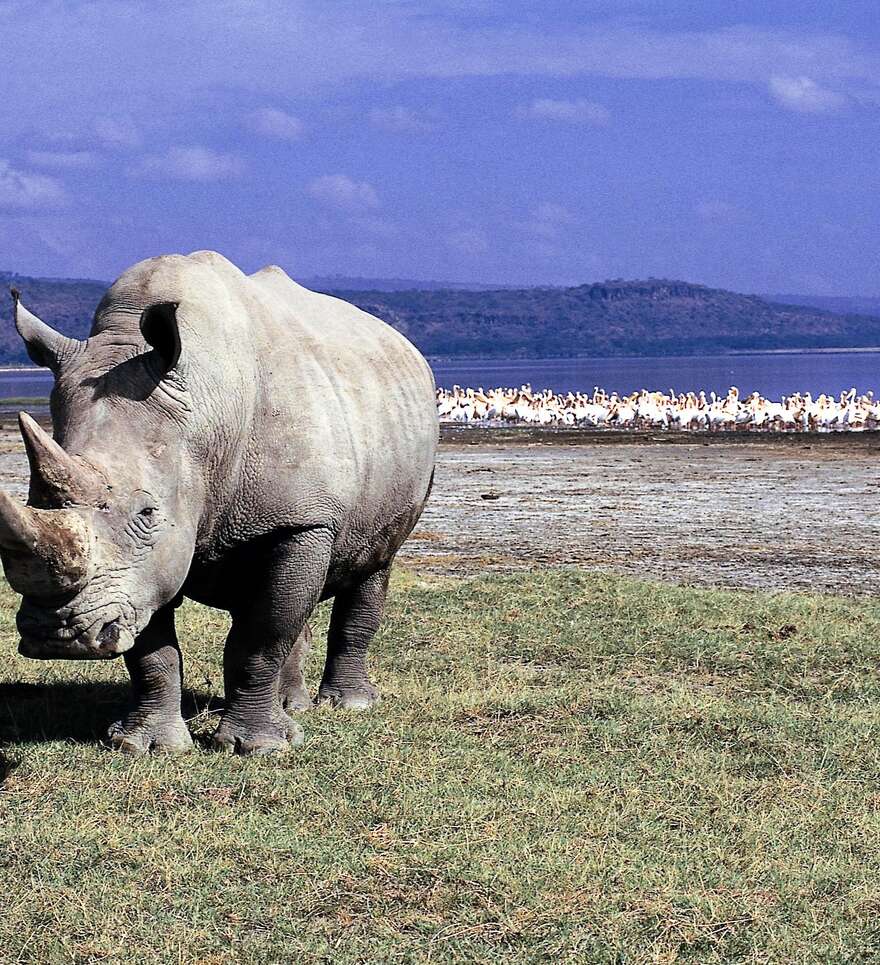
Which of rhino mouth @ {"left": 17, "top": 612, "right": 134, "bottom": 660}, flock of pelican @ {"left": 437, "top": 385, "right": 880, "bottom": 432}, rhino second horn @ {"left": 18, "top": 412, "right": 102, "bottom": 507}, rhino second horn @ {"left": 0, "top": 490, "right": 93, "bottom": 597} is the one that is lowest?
flock of pelican @ {"left": 437, "top": 385, "right": 880, "bottom": 432}

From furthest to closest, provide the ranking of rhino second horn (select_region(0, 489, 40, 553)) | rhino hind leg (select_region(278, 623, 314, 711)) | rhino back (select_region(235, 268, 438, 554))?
rhino hind leg (select_region(278, 623, 314, 711)) < rhino back (select_region(235, 268, 438, 554)) < rhino second horn (select_region(0, 489, 40, 553))

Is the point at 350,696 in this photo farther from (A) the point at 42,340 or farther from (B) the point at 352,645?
(A) the point at 42,340

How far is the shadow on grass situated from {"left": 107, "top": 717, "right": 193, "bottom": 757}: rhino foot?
0.18 meters

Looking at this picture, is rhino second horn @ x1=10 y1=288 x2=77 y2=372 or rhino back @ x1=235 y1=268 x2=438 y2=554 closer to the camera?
rhino second horn @ x1=10 y1=288 x2=77 y2=372

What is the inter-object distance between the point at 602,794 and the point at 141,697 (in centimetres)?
232

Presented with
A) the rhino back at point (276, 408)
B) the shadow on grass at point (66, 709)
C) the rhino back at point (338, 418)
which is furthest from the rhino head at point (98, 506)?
the shadow on grass at point (66, 709)

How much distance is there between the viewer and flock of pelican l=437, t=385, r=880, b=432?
140ft

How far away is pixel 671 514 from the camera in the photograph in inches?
764

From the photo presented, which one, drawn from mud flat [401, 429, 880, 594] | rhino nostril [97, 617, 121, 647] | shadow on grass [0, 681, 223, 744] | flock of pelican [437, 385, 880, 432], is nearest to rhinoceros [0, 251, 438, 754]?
rhino nostril [97, 617, 121, 647]

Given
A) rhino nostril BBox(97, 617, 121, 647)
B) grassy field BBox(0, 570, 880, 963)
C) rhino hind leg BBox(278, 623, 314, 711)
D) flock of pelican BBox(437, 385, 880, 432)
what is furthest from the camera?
flock of pelican BBox(437, 385, 880, 432)

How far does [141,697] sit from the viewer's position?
752 cm

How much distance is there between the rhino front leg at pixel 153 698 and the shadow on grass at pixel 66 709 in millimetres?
287

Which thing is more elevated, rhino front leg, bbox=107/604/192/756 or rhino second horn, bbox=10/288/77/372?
rhino second horn, bbox=10/288/77/372

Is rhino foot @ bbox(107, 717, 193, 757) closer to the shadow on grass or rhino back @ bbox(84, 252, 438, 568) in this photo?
the shadow on grass
